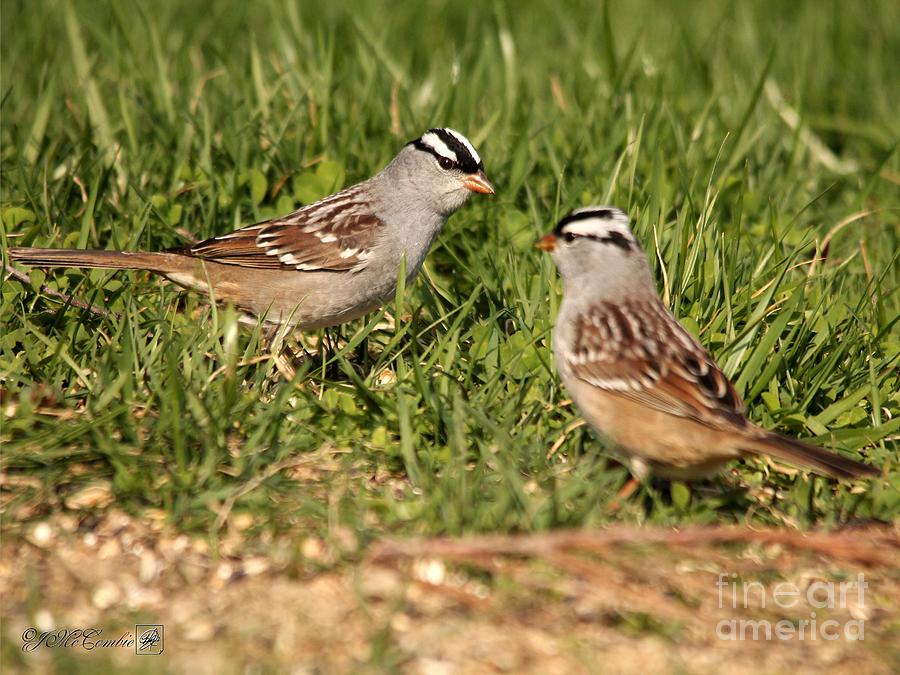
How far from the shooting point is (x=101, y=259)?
4984mm

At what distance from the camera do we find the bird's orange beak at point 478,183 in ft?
17.6

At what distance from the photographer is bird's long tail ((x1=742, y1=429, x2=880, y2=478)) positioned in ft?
12.0

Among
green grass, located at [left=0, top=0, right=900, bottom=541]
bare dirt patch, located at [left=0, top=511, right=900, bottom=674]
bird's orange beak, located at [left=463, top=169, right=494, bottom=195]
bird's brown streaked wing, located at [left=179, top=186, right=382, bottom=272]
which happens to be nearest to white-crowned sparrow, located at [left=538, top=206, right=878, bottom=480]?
green grass, located at [left=0, top=0, right=900, bottom=541]

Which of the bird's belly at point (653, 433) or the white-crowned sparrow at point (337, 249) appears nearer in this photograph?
the bird's belly at point (653, 433)

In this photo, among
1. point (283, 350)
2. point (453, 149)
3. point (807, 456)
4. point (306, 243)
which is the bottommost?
point (283, 350)

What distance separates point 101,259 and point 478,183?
1.71 metres

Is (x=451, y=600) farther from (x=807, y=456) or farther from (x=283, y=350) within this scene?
(x=283, y=350)

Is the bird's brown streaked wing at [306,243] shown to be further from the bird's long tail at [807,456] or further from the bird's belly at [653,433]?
the bird's long tail at [807,456]

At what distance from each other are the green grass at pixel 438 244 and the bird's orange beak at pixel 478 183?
0.99 ft

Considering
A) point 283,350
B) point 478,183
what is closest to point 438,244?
point 478,183

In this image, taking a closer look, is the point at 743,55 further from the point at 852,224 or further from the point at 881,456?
the point at 881,456

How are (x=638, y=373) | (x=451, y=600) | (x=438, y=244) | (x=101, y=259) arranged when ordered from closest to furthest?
(x=451, y=600)
(x=638, y=373)
(x=101, y=259)
(x=438, y=244)
